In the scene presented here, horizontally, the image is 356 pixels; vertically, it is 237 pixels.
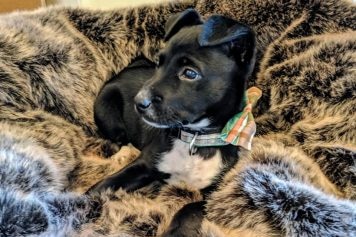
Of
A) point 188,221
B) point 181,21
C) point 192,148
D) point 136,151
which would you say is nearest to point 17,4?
point 136,151

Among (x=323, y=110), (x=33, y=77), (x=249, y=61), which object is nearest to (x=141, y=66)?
(x=33, y=77)

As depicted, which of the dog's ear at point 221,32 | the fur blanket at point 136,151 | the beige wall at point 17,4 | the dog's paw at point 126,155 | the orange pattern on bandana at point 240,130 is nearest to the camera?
the fur blanket at point 136,151

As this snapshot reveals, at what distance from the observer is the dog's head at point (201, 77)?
4.52 ft

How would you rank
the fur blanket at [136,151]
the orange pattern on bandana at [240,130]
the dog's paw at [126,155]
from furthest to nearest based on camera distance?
the dog's paw at [126,155] → the orange pattern on bandana at [240,130] → the fur blanket at [136,151]

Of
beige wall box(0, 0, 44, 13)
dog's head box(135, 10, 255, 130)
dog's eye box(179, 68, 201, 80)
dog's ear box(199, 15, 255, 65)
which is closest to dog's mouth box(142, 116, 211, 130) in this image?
dog's head box(135, 10, 255, 130)

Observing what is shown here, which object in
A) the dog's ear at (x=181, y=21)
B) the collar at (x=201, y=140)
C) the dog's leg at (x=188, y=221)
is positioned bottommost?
the dog's leg at (x=188, y=221)

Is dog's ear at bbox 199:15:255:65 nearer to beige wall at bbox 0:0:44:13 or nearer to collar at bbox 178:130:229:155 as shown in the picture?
collar at bbox 178:130:229:155

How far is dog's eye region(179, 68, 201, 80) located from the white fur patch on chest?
9.5 inches

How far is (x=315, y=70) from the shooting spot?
5.72 feet

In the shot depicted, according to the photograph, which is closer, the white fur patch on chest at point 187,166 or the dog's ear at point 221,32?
the dog's ear at point 221,32

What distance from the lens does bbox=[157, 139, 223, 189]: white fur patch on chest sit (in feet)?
5.01

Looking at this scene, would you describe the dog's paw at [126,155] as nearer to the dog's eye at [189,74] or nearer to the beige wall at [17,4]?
the dog's eye at [189,74]

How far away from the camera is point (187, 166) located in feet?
5.08

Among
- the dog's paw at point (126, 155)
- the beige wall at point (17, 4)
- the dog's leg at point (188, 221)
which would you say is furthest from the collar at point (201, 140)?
the beige wall at point (17, 4)
